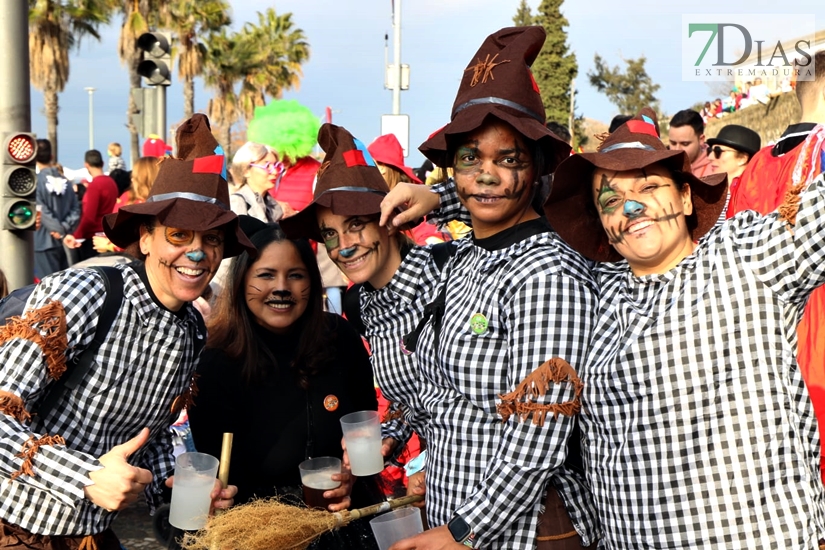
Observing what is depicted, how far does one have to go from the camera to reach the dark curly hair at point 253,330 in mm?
3933

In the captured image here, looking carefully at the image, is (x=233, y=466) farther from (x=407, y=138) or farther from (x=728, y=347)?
(x=407, y=138)

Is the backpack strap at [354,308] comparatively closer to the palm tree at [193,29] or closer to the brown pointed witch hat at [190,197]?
the brown pointed witch hat at [190,197]

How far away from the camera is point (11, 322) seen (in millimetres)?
2906

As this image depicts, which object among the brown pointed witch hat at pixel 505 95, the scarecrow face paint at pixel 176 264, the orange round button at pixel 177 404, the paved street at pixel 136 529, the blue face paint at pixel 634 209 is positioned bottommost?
the paved street at pixel 136 529

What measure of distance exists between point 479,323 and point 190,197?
1265 mm

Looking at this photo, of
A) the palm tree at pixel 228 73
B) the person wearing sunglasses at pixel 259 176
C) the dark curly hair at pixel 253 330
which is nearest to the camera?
the dark curly hair at pixel 253 330

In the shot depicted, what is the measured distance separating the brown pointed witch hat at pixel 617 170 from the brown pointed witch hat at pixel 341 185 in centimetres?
97

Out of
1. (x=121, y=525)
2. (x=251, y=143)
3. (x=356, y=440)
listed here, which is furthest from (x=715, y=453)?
(x=251, y=143)

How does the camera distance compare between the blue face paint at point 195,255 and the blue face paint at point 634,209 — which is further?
the blue face paint at point 195,255

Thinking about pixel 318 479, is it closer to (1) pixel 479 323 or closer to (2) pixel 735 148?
(1) pixel 479 323

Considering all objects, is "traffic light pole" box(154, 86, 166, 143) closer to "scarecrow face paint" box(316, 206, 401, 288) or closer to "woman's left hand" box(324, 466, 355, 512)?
"scarecrow face paint" box(316, 206, 401, 288)

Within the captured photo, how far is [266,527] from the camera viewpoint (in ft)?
10.2

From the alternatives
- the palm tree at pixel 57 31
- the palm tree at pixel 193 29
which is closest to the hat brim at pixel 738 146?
the palm tree at pixel 57 31

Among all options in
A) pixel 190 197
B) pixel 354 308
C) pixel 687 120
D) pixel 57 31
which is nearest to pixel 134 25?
pixel 57 31
